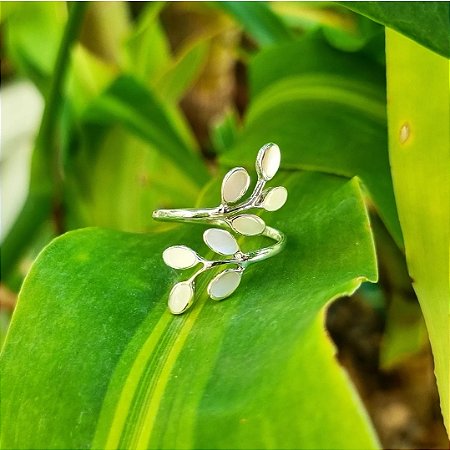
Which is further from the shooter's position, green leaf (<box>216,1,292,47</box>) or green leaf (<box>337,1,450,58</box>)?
green leaf (<box>216,1,292,47</box>)

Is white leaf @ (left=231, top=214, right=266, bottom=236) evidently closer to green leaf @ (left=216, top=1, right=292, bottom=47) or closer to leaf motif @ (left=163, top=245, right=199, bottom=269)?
leaf motif @ (left=163, top=245, right=199, bottom=269)

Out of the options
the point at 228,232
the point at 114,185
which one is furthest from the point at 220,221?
the point at 114,185

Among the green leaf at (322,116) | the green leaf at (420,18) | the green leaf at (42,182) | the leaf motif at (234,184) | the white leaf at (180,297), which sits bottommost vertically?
the green leaf at (42,182)

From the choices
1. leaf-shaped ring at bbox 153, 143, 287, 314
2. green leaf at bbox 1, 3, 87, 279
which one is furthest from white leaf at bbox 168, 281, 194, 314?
green leaf at bbox 1, 3, 87, 279

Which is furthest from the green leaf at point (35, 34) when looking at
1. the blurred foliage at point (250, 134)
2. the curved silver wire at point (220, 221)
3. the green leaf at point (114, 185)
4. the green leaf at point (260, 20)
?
the curved silver wire at point (220, 221)

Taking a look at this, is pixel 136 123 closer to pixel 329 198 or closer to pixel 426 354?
pixel 329 198

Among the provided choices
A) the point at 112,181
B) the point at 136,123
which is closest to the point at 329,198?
the point at 136,123

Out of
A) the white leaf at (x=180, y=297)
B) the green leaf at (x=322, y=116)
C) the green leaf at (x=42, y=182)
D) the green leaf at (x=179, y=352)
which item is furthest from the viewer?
the green leaf at (x=42, y=182)

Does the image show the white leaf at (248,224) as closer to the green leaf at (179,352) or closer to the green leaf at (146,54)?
the green leaf at (179,352)
